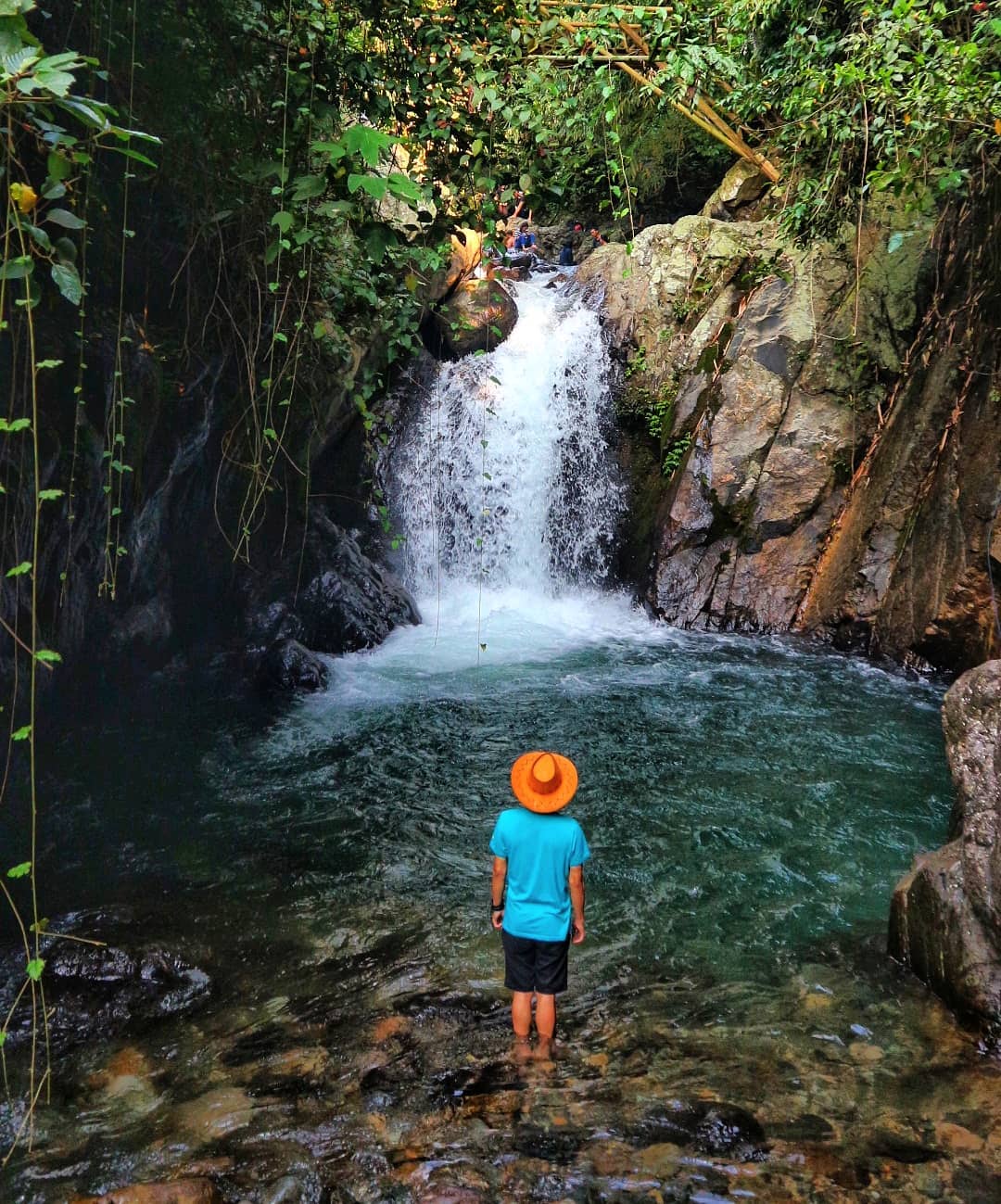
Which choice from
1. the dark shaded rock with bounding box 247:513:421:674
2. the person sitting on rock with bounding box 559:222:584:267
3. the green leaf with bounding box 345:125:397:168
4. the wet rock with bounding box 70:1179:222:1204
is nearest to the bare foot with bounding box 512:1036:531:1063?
the wet rock with bounding box 70:1179:222:1204

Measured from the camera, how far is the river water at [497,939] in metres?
3.05

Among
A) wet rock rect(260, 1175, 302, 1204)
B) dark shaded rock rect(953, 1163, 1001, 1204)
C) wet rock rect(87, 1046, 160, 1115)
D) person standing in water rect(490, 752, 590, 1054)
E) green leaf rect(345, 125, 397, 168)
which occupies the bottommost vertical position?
wet rock rect(87, 1046, 160, 1115)

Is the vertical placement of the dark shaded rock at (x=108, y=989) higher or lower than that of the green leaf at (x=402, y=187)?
lower

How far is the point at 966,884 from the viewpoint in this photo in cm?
387

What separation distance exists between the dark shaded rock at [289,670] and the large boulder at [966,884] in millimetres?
6197

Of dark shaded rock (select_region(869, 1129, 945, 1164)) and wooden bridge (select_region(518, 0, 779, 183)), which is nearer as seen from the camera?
dark shaded rock (select_region(869, 1129, 945, 1164))

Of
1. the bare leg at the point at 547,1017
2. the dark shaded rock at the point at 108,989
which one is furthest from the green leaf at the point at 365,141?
the dark shaded rock at the point at 108,989

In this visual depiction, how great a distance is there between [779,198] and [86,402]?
932 cm

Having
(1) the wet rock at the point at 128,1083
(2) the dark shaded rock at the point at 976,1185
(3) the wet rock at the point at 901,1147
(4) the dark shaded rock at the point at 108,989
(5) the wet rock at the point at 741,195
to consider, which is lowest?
(1) the wet rock at the point at 128,1083

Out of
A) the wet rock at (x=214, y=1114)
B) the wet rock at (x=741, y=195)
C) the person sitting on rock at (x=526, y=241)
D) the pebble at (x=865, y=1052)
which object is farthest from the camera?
the person sitting on rock at (x=526, y=241)

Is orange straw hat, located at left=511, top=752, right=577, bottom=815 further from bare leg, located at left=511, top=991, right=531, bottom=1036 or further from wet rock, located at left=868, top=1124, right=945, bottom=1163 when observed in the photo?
wet rock, located at left=868, top=1124, right=945, bottom=1163

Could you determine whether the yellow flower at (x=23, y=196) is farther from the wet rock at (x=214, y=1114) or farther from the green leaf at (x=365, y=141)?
the wet rock at (x=214, y=1114)

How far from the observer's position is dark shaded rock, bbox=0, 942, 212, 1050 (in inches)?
155

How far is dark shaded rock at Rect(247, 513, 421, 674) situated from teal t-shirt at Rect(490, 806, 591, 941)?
5912mm
